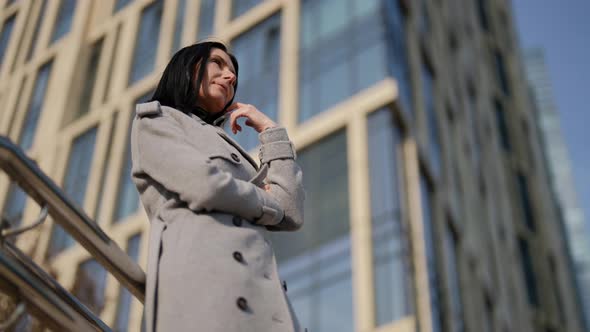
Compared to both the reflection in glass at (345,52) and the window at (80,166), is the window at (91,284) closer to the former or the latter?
the window at (80,166)

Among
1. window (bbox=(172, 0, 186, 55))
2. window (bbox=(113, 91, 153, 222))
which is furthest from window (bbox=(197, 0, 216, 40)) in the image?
window (bbox=(113, 91, 153, 222))

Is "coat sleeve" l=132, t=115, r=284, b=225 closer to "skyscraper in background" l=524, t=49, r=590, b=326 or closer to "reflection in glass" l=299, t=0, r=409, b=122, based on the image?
"reflection in glass" l=299, t=0, r=409, b=122

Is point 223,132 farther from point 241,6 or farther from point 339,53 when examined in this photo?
point 241,6

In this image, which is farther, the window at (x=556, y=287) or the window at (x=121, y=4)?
the window at (x=556, y=287)

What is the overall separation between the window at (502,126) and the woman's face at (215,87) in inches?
1551

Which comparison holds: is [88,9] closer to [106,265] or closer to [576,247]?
[106,265]

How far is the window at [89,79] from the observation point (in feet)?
92.2

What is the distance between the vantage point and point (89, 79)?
94.4ft

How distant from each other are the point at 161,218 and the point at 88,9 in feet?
92.6

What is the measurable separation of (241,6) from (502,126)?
21546 millimetres

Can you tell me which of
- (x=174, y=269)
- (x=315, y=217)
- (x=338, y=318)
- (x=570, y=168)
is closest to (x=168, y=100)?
(x=174, y=269)

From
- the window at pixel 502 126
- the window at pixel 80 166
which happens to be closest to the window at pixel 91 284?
the window at pixel 80 166

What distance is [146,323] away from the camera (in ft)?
9.82

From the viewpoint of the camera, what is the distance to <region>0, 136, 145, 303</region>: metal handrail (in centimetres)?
354
